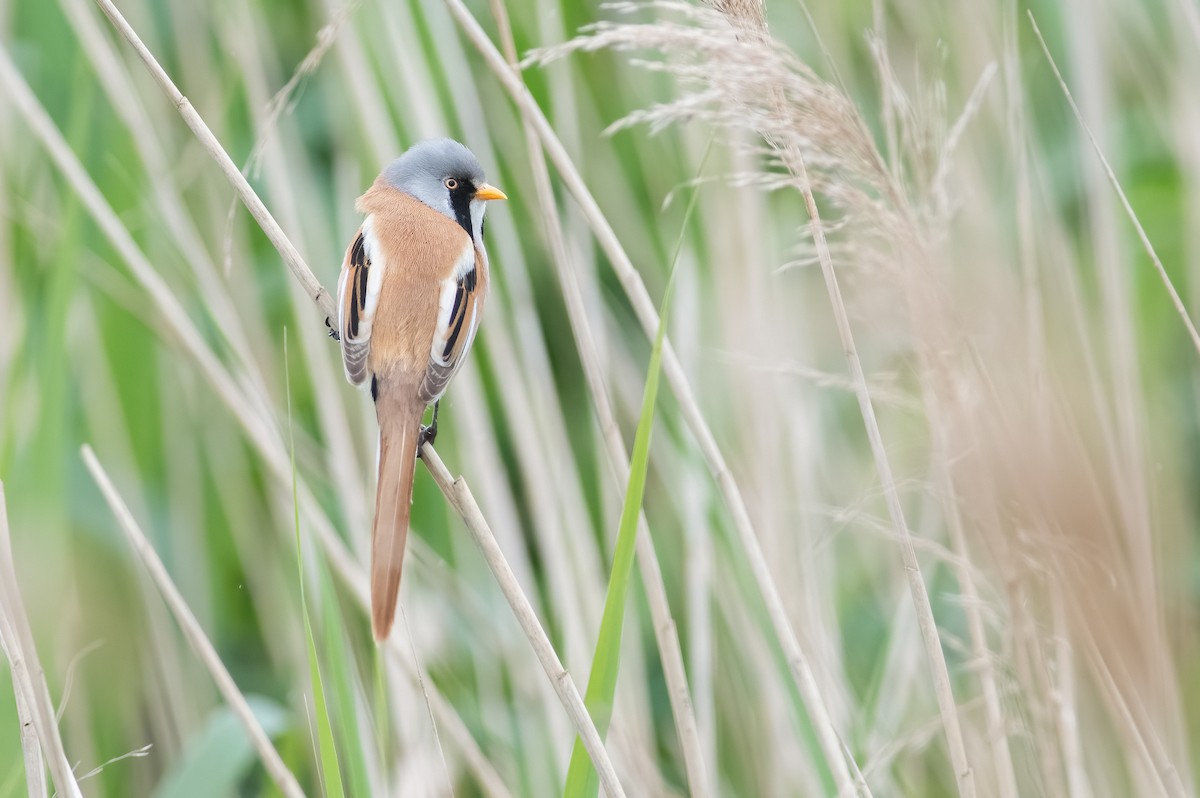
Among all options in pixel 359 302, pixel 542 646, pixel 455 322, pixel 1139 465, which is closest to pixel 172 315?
pixel 359 302

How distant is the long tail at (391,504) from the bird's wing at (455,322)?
0.07 m

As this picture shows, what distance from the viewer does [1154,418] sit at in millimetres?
A: 2768

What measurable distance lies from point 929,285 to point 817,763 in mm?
832

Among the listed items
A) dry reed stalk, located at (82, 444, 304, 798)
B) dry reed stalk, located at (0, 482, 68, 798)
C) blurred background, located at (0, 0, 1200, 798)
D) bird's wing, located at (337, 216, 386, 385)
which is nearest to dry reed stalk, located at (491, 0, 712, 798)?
blurred background, located at (0, 0, 1200, 798)

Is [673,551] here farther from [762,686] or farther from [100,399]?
[100,399]

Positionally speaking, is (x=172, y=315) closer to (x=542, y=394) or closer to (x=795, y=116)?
(x=542, y=394)

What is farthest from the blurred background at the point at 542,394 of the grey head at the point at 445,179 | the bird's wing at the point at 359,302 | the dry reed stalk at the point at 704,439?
the grey head at the point at 445,179

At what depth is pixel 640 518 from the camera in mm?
1746

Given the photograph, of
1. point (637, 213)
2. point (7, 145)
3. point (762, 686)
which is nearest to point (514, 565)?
point (762, 686)

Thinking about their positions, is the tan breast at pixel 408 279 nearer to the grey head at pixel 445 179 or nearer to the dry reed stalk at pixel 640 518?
the grey head at pixel 445 179

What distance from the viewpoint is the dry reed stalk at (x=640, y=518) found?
1.71m

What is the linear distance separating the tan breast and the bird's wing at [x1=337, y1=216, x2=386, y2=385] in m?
0.01

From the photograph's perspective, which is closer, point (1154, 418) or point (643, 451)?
point (643, 451)

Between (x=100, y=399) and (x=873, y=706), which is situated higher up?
(x=100, y=399)
